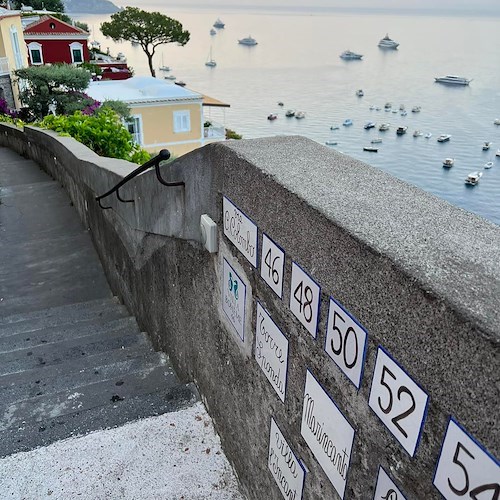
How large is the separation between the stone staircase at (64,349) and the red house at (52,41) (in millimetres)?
33717

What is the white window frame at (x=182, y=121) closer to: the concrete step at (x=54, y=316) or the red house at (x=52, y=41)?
the red house at (x=52, y=41)

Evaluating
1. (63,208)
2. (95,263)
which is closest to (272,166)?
(95,263)

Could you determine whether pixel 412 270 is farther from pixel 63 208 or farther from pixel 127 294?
pixel 63 208

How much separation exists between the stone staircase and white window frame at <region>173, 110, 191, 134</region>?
2210cm

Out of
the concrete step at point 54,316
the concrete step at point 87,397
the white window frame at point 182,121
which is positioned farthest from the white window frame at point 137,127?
the concrete step at point 87,397

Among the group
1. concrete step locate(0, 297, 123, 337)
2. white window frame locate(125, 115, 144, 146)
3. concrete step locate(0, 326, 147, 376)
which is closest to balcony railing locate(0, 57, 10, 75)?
white window frame locate(125, 115, 144, 146)

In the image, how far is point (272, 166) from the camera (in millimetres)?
2141

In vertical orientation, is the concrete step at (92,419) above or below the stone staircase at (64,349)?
above

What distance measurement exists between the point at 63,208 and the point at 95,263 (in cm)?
247

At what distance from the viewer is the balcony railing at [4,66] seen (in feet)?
84.3

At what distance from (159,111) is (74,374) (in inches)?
1054

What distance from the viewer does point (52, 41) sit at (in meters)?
37.4

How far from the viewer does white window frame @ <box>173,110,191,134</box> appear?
29422 millimetres

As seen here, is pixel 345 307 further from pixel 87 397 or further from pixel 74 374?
pixel 74 374
